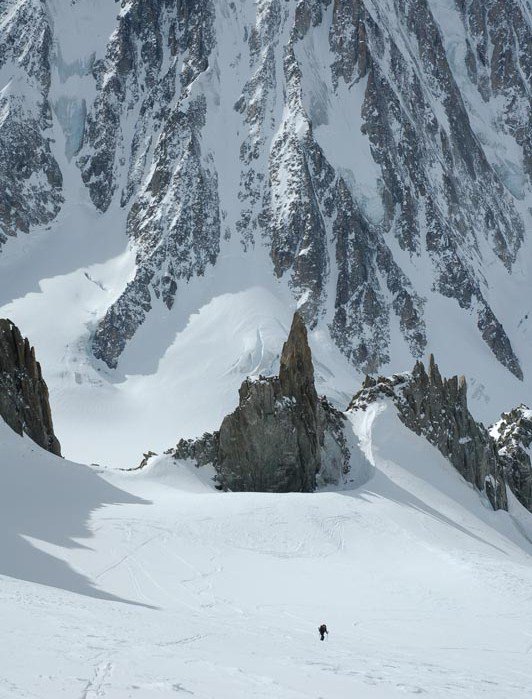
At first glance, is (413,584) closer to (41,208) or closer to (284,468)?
(284,468)

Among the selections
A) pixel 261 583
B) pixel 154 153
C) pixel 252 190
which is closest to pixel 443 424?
pixel 261 583

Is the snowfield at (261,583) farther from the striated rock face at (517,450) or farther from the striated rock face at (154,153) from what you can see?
the striated rock face at (154,153)

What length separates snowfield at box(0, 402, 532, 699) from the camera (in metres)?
13.8

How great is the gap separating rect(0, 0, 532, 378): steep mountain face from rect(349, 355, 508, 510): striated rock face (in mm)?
59525

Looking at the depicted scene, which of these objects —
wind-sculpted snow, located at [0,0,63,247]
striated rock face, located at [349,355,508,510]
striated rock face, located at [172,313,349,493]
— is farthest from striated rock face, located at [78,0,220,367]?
striated rock face, located at [172,313,349,493]

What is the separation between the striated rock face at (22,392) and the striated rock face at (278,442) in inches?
359

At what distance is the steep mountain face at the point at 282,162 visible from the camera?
4995 inches

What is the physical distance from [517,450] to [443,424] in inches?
480

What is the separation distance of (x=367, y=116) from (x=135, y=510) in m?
118

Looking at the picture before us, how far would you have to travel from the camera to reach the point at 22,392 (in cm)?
4772

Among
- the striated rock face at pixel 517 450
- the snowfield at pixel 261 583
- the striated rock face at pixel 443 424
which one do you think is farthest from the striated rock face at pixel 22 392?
the striated rock face at pixel 517 450

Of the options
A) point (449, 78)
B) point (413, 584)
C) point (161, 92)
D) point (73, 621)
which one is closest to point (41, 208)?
point (161, 92)

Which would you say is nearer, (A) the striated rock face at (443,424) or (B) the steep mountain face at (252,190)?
(A) the striated rock face at (443,424)

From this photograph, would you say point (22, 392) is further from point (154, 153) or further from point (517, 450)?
point (154, 153)
